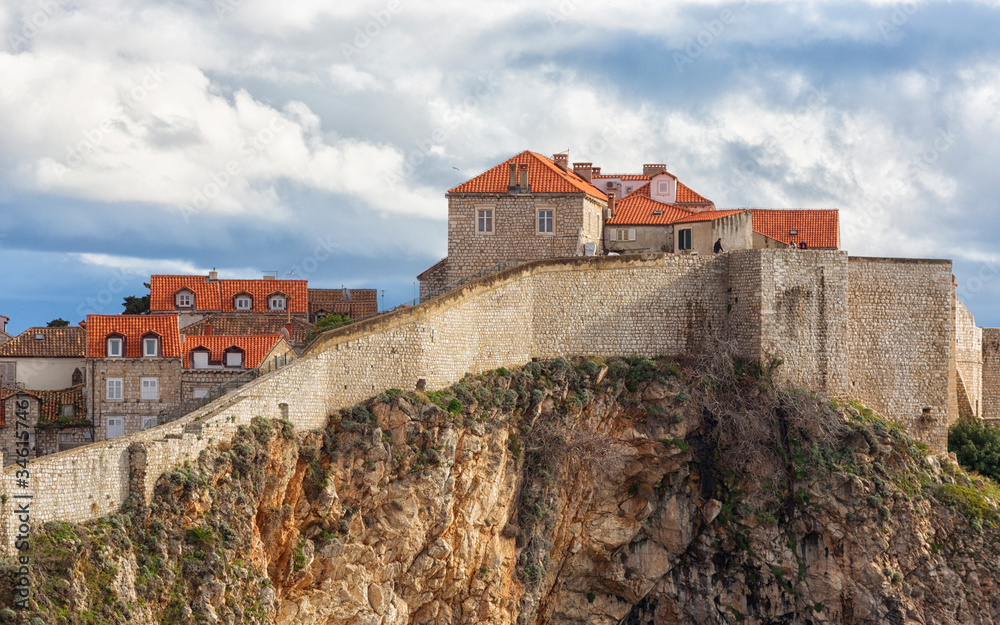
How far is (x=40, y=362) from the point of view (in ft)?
138

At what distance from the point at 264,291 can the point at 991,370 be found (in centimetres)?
3389

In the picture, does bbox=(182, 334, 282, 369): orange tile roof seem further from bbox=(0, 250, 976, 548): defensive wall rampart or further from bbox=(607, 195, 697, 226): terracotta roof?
bbox=(607, 195, 697, 226): terracotta roof

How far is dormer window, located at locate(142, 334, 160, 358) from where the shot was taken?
4075cm

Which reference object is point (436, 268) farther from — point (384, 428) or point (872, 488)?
point (872, 488)

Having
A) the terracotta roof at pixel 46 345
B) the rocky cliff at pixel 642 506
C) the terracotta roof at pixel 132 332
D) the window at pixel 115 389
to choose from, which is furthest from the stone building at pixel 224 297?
the rocky cliff at pixel 642 506

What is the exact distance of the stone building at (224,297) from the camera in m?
50.7

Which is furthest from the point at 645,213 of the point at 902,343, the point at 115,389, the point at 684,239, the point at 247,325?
the point at 115,389

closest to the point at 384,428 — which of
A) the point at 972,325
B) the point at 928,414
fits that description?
the point at 928,414

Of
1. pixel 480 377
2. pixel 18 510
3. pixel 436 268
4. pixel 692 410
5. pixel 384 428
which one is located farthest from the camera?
pixel 436 268

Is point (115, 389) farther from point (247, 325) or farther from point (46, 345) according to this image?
point (247, 325)

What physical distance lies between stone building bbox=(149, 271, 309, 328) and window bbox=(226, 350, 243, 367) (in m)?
9.27

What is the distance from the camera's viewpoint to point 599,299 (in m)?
43.3

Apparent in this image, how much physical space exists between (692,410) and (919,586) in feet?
34.0

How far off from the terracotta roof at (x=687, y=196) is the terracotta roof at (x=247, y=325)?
1809 cm
